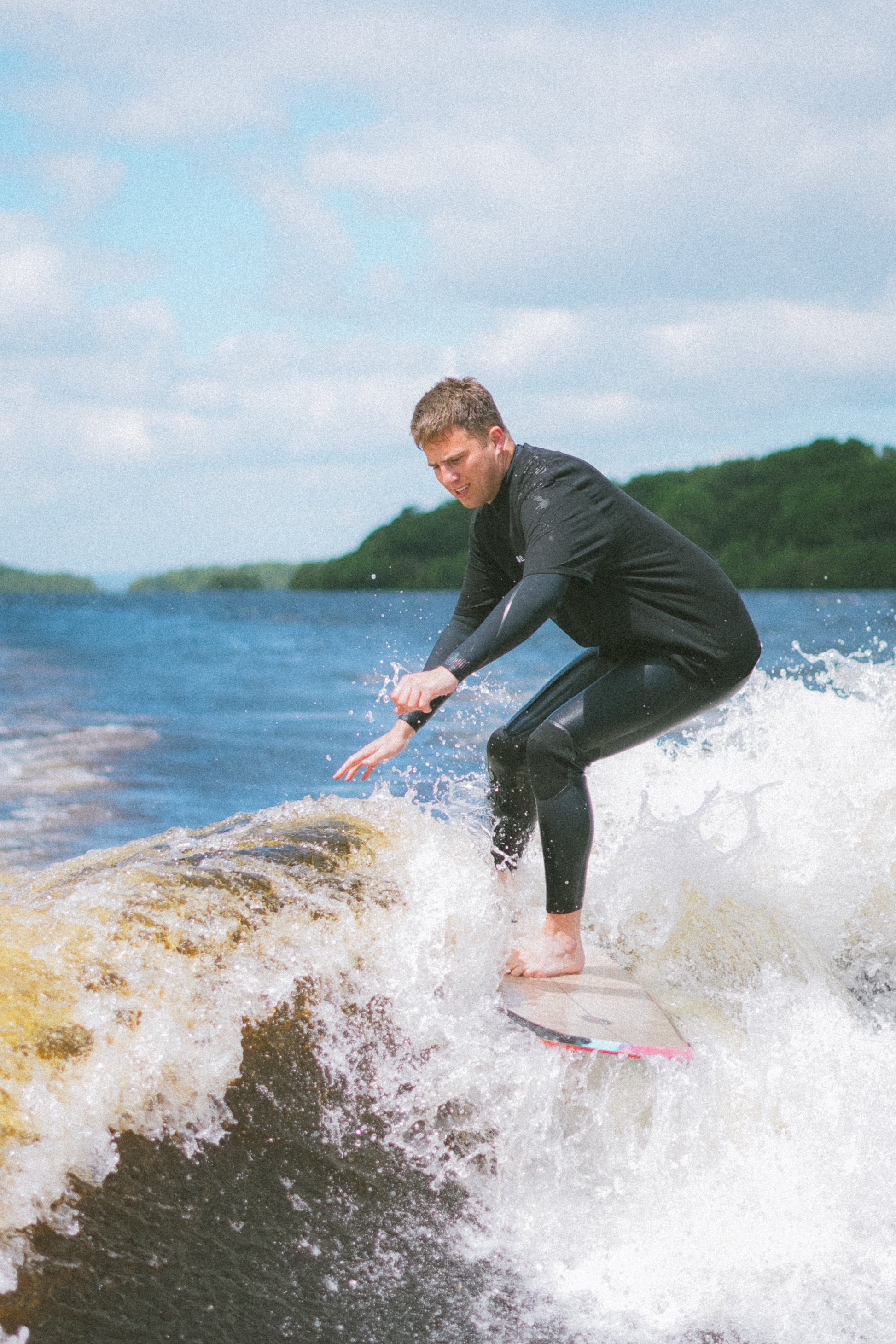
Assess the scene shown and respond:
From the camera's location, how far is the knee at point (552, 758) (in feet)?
14.4

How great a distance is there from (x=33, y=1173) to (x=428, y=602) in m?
82.3

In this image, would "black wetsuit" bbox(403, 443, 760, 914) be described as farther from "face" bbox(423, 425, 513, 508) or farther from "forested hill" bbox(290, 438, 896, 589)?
"forested hill" bbox(290, 438, 896, 589)

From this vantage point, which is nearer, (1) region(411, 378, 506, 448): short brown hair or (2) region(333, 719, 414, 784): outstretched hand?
(2) region(333, 719, 414, 784): outstretched hand

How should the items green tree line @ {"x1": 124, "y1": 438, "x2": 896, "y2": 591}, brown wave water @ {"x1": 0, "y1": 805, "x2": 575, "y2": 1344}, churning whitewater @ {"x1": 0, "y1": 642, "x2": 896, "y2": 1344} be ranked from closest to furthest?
brown wave water @ {"x1": 0, "y1": 805, "x2": 575, "y2": 1344}, churning whitewater @ {"x1": 0, "y1": 642, "x2": 896, "y2": 1344}, green tree line @ {"x1": 124, "y1": 438, "x2": 896, "y2": 591}

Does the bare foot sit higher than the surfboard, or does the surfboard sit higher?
the bare foot

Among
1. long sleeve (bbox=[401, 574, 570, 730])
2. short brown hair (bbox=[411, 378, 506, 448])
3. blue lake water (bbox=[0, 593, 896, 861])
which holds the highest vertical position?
short brown hair (bbox=[411, 378, 506, 448])

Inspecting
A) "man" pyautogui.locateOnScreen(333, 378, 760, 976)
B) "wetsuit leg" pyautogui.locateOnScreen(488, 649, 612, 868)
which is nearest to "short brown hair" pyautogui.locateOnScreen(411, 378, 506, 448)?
"man" pyautogui.locateOnScreen(333, 378, 760, 976)

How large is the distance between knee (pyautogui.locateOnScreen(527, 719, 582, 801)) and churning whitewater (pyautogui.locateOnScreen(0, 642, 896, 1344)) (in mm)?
507

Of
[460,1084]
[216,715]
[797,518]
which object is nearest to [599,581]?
[460,1084]

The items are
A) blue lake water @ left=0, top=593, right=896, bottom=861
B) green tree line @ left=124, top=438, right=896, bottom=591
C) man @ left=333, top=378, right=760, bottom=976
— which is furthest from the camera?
green tree line @ left=124, top=438, right=896, bottom=591

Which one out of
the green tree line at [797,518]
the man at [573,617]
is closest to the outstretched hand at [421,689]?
the man at [573,617]

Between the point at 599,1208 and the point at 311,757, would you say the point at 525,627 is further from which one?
the point at 311,757

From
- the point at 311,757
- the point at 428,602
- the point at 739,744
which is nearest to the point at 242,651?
the point at 311,757

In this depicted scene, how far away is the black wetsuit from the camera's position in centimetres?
422
